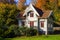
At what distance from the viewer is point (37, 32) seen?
165 feet

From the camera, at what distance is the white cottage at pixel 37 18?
52375 mm

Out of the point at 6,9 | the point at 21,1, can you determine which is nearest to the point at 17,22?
the point at 6,9

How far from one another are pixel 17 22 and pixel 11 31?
10.00 metres

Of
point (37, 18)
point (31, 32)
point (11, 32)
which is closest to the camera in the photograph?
point (11, 32)

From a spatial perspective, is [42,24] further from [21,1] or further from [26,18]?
[21,1]

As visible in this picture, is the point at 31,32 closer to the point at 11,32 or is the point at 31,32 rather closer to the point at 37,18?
the point at 11,32

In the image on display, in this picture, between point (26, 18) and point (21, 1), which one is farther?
point (21, 1)

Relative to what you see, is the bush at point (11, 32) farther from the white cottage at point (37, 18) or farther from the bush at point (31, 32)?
the white cottage at point (37, 18)

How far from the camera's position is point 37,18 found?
52.5 m

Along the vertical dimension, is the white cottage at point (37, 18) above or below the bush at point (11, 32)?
above

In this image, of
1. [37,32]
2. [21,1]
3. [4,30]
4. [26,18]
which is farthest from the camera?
[21,1]

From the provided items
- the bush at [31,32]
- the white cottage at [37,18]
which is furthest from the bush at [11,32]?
the white cottage at [37,18]

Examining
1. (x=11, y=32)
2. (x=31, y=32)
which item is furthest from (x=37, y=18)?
(x=11, y=32)

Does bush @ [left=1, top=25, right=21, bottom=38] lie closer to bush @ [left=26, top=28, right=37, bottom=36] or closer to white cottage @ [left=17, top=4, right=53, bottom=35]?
bush @ [left=26, top=28, right=37, bottom=36]
